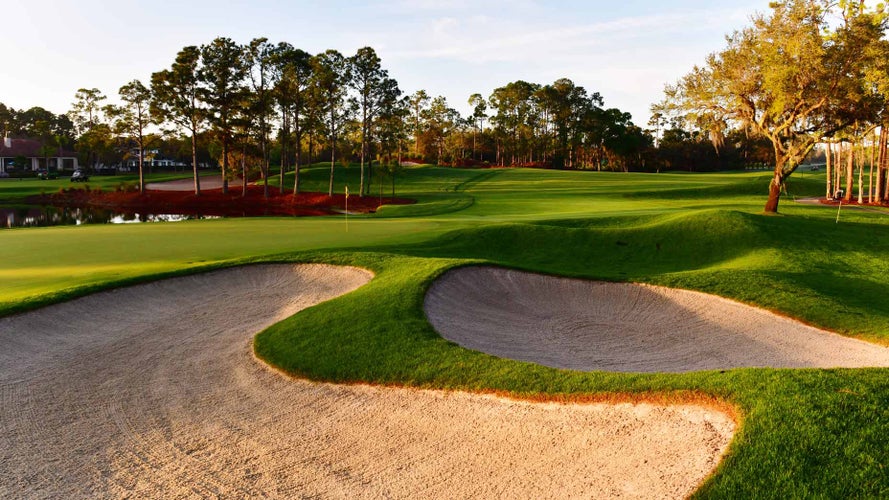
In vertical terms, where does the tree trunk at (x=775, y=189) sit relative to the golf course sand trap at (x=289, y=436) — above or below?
above

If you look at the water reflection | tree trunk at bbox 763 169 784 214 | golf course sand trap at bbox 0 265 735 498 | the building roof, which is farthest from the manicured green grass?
the building roof

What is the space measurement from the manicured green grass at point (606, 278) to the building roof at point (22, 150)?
95.7 metres

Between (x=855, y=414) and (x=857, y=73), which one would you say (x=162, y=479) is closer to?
(x=855, y=414)

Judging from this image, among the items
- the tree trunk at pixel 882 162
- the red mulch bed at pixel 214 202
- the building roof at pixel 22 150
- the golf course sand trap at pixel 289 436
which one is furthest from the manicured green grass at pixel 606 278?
the building roof at pixel 22 150

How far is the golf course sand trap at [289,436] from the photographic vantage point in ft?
20.7

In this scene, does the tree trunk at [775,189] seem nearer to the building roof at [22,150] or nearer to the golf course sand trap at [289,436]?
the golf course sand trap at [289,436]

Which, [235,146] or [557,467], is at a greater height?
[235,146]

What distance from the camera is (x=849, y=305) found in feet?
50.6

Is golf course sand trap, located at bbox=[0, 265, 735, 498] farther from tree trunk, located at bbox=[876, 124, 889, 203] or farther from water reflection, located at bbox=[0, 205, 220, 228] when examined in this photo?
tree trunk, located at bbox=[876, 124, 889, 203]

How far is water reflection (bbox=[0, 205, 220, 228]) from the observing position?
1678 inches

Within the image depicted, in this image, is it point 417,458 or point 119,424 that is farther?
point 119,424

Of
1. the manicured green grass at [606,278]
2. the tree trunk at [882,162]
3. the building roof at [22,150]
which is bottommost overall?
the manicured green grass at [606,278]

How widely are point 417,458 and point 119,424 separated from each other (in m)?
4.81

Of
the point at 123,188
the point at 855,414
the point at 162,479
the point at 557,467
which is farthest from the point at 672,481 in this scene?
the point at 123,188
